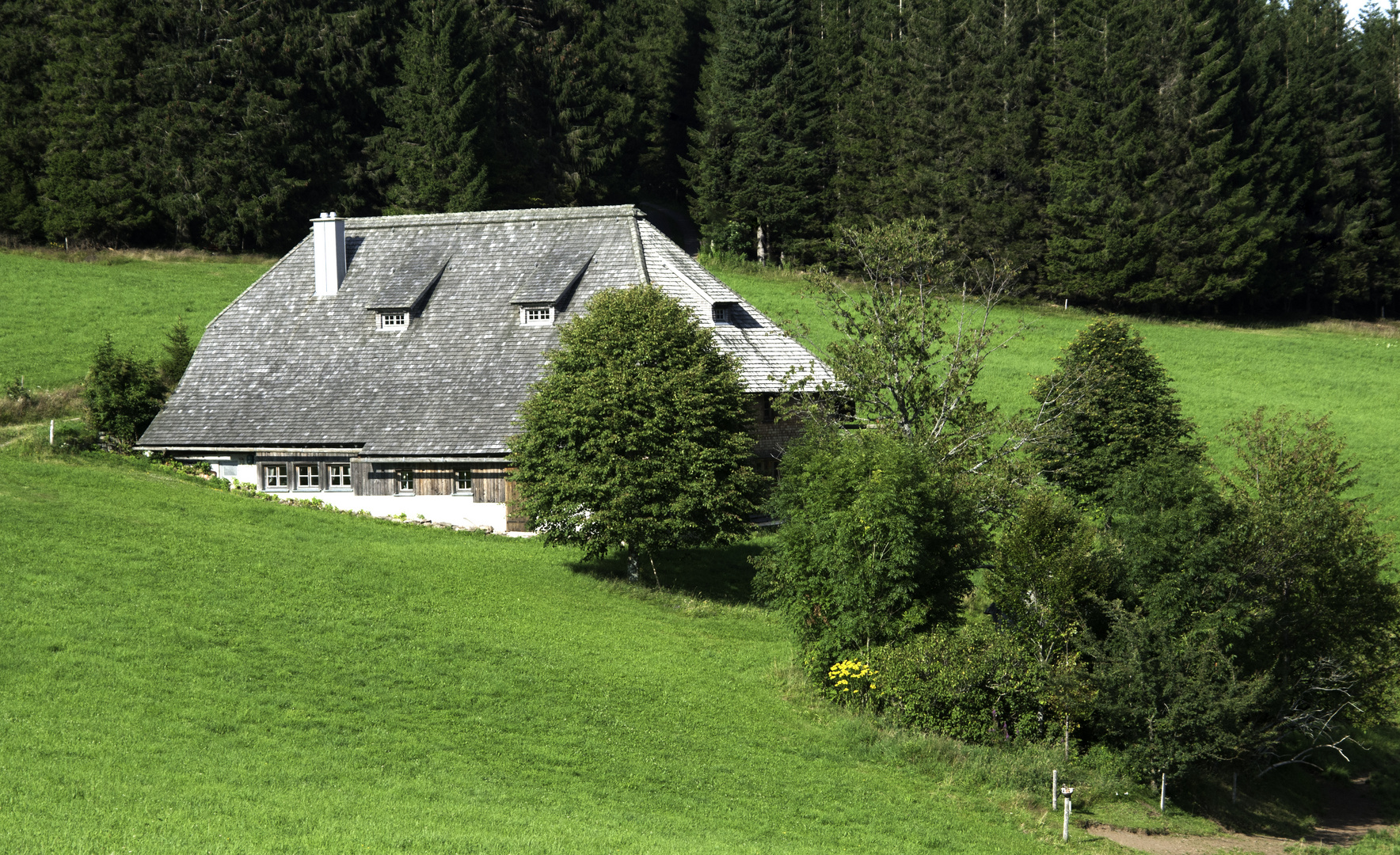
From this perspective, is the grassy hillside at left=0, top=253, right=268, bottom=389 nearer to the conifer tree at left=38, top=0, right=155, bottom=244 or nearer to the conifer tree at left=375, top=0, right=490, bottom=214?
the conifer tree at left=38, top=0, right=155, bottom=244

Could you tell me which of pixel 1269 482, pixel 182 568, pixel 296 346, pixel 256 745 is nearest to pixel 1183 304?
pixel 1269 482

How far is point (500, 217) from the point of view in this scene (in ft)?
141

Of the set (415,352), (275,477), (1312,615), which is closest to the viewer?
(1312,615)

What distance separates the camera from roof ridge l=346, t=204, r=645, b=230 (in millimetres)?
42031

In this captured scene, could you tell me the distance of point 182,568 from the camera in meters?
27.2

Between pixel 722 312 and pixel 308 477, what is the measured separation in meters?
13.5

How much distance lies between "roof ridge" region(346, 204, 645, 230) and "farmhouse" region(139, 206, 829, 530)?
67mm

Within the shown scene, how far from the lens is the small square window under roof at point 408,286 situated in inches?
1604

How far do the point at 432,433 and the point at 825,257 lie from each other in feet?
131

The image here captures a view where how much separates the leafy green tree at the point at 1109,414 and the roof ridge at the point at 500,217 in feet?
48.6

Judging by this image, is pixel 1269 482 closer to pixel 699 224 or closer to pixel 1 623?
pixel 1 623

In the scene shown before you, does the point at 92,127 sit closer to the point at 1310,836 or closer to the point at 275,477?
the point at 275,477

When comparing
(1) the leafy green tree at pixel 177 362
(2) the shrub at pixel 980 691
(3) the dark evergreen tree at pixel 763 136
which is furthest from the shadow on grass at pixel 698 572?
(3) the dark evergreen tree at pixel 763 136

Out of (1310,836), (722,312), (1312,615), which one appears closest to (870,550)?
(1312,615)
